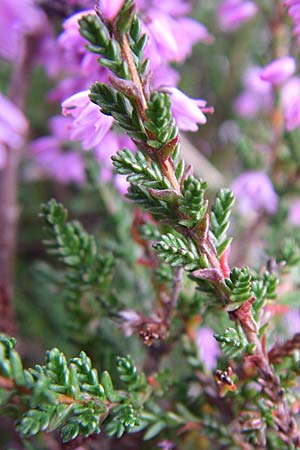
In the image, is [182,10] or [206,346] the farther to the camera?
[182,10]

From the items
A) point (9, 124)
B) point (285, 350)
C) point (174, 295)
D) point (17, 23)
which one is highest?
point (17, 23)

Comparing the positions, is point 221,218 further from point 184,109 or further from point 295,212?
point 295,212

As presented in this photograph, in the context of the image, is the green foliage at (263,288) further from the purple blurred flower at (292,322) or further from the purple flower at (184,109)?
the purple blurred flower at (292,322)

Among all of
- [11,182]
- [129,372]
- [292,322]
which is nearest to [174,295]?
[129,372]

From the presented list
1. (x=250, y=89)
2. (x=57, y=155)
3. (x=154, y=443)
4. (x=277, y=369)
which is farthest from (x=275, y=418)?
(x=250, y=89)

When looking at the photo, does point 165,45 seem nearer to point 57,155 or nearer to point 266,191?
point 266,191

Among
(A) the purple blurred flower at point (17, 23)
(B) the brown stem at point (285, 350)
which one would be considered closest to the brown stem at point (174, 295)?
(B) the brown stem at point (285, 350)
